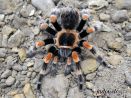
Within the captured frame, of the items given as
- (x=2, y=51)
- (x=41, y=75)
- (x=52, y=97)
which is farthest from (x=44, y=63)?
(x=2, y=51)

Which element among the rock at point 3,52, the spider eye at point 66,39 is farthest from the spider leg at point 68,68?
the rock at point 3,52

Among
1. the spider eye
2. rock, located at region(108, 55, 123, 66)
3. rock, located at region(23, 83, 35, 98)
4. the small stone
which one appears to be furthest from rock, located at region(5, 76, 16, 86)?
rock, located at region(108, 55, 123, 66)

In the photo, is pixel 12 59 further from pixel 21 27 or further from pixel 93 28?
pixel 93 28

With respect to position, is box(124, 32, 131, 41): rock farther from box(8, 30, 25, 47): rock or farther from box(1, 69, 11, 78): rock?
box(1, 69, 11, 78): rock

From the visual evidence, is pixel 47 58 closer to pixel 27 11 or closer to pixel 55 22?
pixel 55 22

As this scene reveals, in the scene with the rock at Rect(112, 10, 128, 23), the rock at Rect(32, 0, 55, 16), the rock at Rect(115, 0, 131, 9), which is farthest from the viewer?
the rock at Rect(32, 0, 55, 16)

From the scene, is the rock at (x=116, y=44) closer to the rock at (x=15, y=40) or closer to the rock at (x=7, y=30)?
the rock at (x=15, y=40)

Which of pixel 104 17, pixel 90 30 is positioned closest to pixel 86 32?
pixel 90 30
